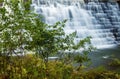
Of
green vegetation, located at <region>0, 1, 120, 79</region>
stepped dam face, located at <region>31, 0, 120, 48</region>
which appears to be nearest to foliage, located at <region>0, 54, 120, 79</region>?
green vegetation, located at <region>0, 1, 120, 79</region>

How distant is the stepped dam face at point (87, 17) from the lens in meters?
27.3

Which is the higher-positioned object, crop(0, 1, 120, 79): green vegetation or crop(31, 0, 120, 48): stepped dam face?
crop(0, 1, 120, 79): green vegetation

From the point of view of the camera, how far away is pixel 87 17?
30047 mm

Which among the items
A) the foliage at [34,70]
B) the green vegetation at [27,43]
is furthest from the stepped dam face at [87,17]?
the green vegetation at [27,43]

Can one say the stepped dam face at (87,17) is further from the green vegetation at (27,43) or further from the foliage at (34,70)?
the green vegetation at (27,43)

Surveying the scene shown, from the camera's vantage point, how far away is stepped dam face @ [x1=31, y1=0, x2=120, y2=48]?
89.5 feet

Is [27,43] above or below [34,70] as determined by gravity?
above

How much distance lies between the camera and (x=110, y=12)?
1293 inches

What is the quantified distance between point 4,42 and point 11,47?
24 centimetres

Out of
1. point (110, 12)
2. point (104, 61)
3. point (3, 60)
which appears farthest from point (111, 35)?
point (3, 60)

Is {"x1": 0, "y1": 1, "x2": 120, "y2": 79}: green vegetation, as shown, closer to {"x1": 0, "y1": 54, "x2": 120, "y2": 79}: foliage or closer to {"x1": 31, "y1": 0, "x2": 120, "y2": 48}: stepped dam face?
{"x1": 0, "y1": 54, "x2": 120, "y2": 79}: foliage

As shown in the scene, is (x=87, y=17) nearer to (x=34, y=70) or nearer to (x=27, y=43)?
(x=27, y=43)

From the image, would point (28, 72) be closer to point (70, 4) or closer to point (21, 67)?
point (21, 67)

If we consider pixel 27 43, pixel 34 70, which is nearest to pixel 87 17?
pixel 27 43
